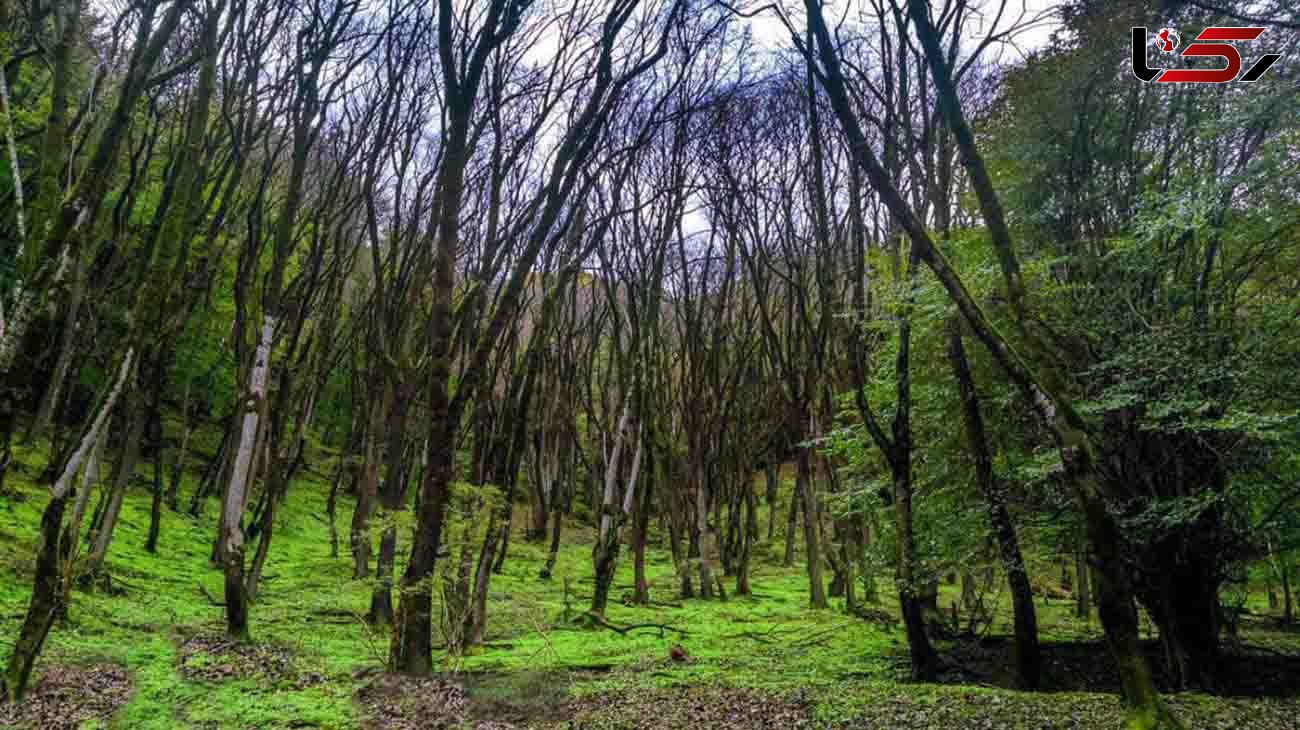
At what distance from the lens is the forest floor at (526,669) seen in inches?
284

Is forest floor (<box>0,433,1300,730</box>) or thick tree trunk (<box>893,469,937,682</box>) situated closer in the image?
forest floor (<box>0,433,1300,730</box>)

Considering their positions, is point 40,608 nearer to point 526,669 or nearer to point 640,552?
point 526,669

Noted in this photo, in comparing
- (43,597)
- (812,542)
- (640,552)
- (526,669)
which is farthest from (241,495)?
(812,542)

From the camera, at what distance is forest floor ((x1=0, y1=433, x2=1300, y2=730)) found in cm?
721

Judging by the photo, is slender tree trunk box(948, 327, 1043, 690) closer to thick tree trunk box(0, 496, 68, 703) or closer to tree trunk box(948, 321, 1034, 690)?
tree trunk box(948, 321, 1034, 690)

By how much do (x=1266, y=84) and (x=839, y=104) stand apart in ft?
13.3

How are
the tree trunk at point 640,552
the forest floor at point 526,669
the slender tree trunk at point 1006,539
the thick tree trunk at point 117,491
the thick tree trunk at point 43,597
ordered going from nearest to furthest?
the thick tree trunk at point 43,597 < the forest floor at point 526,669 < the slender tree trunk at point 1006,539 < the thick tree trunk at point 117,491 < the tree trunk at point 640,552

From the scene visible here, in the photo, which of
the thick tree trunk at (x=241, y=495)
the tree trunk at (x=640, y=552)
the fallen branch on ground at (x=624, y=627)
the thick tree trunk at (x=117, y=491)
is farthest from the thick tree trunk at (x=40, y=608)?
the tree trunk at (x=640, y=552)

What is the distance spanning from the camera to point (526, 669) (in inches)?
391

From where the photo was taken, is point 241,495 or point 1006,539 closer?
point 1006,539

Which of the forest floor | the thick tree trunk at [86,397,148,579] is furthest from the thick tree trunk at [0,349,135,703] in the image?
the thick tree trunk at [86,397,148,579]

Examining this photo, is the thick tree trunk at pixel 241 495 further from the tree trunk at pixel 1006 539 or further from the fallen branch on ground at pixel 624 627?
the tree trunk at pixel 1006 539

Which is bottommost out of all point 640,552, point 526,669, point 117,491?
point 526,669

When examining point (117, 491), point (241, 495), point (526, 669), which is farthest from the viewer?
point (117, 491)
